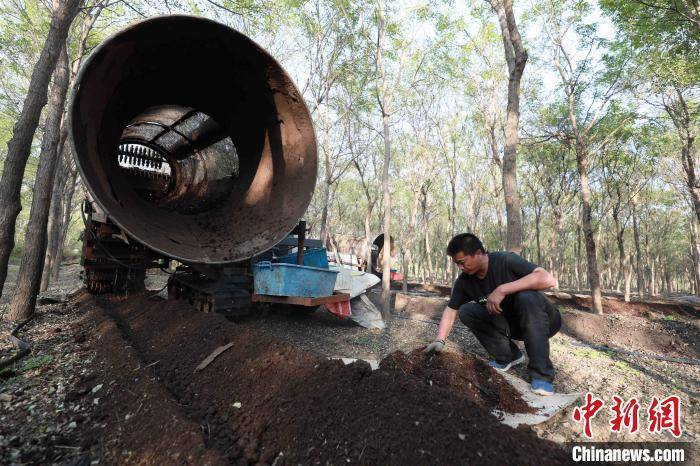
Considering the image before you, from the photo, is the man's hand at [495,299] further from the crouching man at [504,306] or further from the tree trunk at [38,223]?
the tree trunk at [38,223]

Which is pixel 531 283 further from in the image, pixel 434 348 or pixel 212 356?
pixel 212 356

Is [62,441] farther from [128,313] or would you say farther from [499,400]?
[128,313]

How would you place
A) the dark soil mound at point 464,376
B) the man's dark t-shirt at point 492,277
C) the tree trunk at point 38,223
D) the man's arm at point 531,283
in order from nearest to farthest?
the dark soil mound at point 464,376 → the man's arm at point 531,283 → the man's dark t-shirt at point 492,277 → the tree trunk at point 38,223

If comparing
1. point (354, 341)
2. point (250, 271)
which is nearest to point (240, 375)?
→ point (250, 271)

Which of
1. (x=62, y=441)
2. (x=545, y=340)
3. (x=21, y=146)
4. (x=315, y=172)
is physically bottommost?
(x=62, y=441)

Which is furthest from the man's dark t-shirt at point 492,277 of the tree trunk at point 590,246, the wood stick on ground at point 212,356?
the tree trunk at point 590,246

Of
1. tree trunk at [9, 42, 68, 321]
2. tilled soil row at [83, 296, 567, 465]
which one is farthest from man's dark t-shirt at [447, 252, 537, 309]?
tree trunk at [9, 42, 68, 321]

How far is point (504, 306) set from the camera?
3.51 meters

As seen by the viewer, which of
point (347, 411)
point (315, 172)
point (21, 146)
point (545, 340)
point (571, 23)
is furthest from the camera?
→ point (571, 23)

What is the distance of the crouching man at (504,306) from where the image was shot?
311cm

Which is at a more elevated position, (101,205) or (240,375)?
(101,205)

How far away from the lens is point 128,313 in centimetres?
529

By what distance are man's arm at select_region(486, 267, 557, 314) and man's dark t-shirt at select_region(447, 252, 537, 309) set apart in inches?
4.8

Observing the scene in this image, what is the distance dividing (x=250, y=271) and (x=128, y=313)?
195cm
